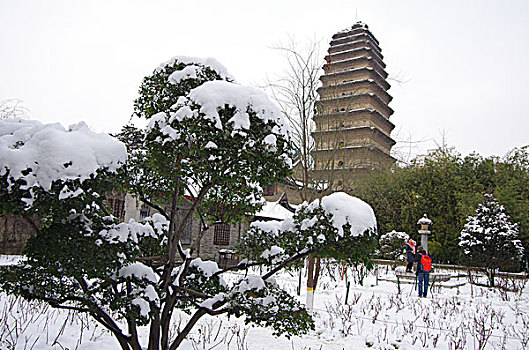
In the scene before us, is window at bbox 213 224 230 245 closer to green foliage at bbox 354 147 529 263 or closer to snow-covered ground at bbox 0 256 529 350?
green foliage at bbox 354 147 529 263

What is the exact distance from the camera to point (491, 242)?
1416 cm

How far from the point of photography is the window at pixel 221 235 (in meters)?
19.1

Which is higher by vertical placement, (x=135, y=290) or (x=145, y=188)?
(x=145, y=188)

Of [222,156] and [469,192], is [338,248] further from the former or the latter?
[469,192]

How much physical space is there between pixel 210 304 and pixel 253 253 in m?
0.70

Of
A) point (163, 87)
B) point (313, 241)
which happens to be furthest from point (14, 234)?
point (313, 241)

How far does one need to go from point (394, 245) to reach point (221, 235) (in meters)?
8.77

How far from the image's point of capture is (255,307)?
3.26m

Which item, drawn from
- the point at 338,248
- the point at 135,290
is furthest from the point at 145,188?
the point at 338,248

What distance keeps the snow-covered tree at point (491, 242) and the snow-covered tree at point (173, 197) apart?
42.8 ft

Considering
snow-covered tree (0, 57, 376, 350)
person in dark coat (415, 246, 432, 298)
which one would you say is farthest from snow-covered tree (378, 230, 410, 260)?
snow-covered tree (0, 57, 376, 350)

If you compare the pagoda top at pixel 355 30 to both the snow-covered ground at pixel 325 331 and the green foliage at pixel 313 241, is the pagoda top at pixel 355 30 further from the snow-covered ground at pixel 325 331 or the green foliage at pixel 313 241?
the green foliage at pixel 313 241

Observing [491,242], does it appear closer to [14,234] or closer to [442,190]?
[442,190]

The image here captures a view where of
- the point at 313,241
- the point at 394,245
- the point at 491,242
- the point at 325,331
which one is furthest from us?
the point at 394,245
